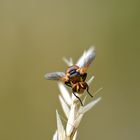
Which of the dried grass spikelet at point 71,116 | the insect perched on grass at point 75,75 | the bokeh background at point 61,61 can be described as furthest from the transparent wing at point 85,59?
the bokeh background at point 61,61

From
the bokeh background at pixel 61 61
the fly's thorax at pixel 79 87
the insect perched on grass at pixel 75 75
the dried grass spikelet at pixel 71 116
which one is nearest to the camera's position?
the dried grass spikelet at pixel 71 116

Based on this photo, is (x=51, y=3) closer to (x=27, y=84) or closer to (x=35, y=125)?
(x=27, y=84)

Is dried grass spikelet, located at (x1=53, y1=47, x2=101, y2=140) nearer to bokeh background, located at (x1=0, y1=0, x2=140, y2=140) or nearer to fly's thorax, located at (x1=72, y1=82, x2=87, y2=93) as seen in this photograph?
fly's thorax, located at (x1=72, y1=82, x2=87, y2=93)

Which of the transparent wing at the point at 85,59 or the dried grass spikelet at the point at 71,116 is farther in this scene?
the transparent wing at the point at 85,59

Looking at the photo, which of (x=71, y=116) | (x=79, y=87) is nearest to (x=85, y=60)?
(x=79, y=87)

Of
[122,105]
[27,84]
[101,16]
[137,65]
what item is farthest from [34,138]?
[101,16]

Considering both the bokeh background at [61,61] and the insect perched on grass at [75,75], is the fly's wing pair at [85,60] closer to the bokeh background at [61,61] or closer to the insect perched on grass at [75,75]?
the insect perched on grass at [75,75]

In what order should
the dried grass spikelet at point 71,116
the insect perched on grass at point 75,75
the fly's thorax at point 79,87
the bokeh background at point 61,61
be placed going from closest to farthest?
the dried grass spikelet at point 71,116 < the fly's thorax at point 79,87 < the insect perched on grass at point 75,75 < the bokeh background at point 61,61

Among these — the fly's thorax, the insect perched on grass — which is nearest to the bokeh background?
the insect perched on grass
